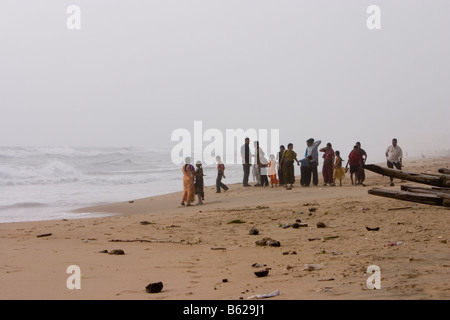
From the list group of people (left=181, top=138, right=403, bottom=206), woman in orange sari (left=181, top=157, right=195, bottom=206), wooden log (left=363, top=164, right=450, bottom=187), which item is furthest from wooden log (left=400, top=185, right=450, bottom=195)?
woman in orange sari (left=181, top=157, right=195, bottom=206)

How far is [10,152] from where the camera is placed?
4397 centimetres

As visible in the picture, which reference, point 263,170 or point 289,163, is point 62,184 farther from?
point 289,163

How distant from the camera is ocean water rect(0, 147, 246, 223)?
17.1 m

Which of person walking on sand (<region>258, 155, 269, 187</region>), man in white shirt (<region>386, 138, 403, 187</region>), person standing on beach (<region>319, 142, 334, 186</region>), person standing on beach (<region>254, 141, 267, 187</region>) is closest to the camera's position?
man in white shirt (<region>386, 138, 403, 187</region>)

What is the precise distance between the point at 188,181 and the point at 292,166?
16.5ft

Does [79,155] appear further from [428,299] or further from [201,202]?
[428,299]

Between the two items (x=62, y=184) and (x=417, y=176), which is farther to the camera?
(x=62, y=184)

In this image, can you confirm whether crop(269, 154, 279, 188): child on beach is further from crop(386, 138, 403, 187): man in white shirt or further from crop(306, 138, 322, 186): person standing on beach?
crop(386, 138, 403, 187): man in white shirt

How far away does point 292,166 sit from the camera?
19.3 m

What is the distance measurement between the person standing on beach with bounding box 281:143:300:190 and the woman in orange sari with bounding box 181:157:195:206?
4640 mm

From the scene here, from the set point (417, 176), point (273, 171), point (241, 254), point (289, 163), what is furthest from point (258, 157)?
point (241, 254)

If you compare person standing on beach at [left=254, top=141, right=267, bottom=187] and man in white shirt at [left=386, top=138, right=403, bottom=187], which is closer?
man in white shirt at [left=386, top=138, right=403, bottom=187]

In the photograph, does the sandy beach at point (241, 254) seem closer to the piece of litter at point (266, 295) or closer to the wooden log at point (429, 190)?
the piece of litter at point (266, 295)
